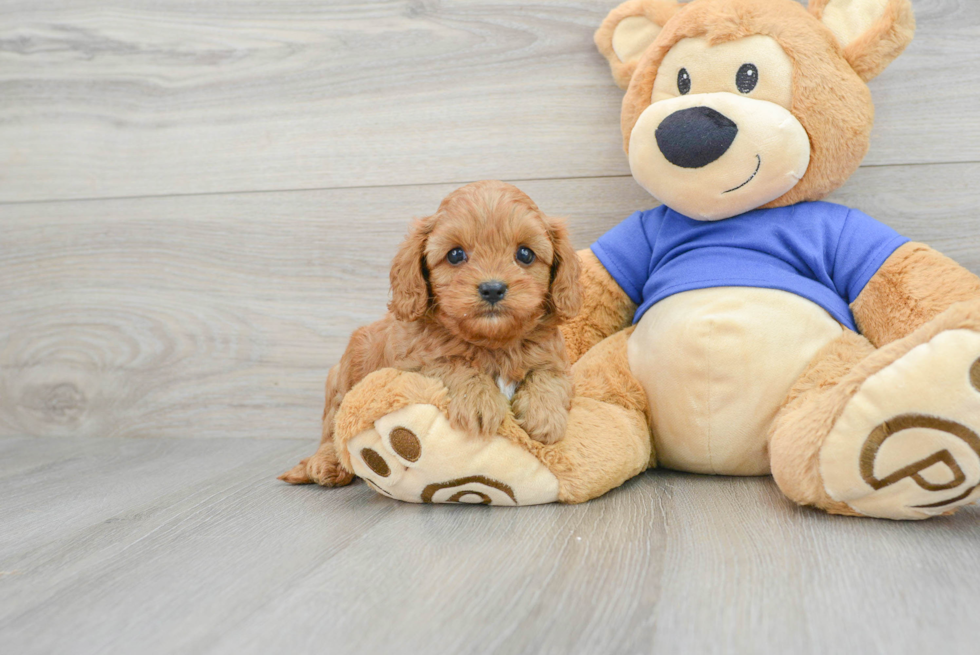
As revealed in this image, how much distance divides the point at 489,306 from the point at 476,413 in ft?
0.56

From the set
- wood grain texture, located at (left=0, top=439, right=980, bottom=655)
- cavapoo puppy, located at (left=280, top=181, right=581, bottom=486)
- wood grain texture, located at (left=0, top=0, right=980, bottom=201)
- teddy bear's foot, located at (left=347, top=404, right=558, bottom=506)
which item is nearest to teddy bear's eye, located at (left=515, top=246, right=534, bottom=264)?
cavapoo puppy, located at (left=280, top=181, right=581, bottom=486)

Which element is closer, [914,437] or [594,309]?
[914,437]

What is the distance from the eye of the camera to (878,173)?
1.58 m

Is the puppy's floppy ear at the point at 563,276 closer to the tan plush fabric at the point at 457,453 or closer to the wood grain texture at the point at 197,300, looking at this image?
the tan plush fabric at the point at 457,453

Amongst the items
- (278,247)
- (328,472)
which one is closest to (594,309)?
(328,472)

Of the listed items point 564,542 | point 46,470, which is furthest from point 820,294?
point 46,470

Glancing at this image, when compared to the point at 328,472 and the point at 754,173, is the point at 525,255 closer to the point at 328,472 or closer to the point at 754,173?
the point at 754,173

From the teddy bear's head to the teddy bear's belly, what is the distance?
194 mm

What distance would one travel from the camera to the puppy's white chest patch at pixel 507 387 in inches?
48.1

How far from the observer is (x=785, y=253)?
4.41ft

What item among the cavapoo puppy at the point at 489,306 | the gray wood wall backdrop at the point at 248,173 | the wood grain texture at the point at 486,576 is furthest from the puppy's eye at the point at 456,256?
the gray wood wall backdrop at the point at 248,173

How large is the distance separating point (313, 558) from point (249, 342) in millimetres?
981

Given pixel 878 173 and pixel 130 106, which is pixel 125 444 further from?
pixel 878 173

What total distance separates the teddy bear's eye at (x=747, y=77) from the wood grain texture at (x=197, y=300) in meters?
0.42
